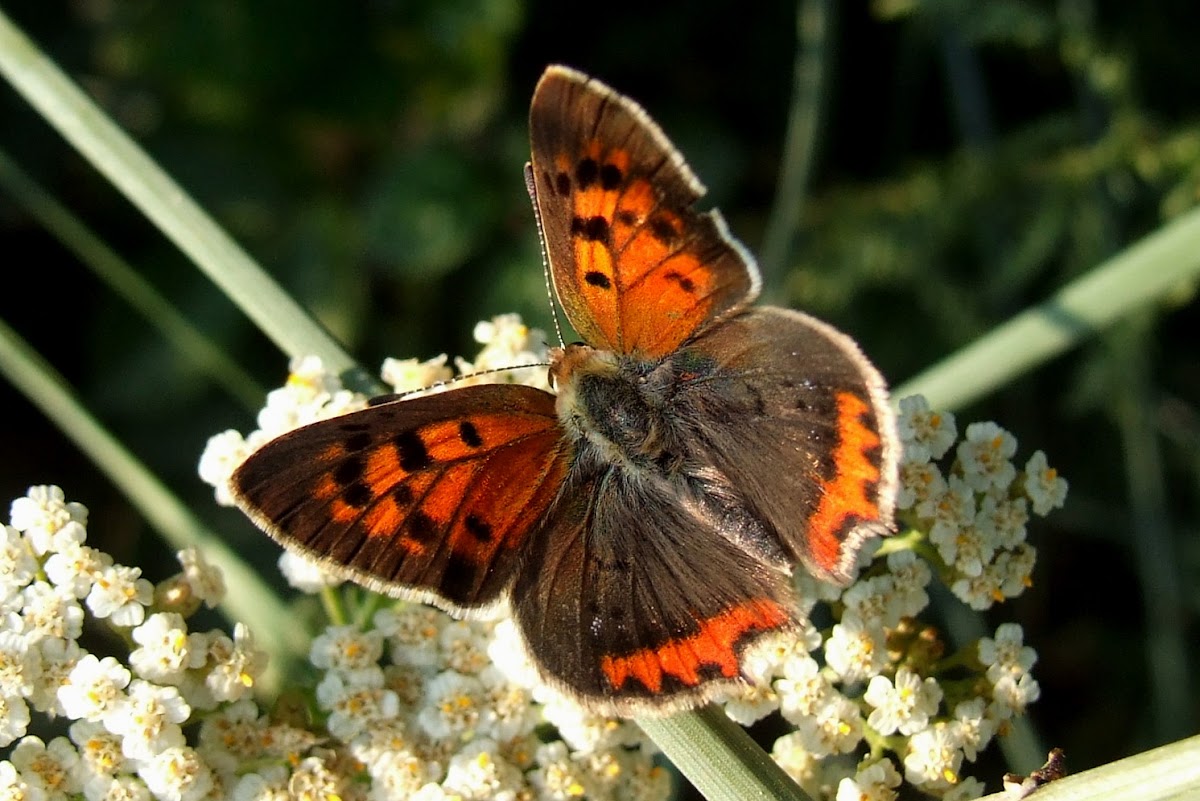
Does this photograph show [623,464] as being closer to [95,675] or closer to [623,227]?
[623,227]

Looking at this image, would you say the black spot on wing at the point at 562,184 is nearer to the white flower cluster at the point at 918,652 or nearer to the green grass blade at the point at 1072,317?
the white flower cluster at the point at 918,652

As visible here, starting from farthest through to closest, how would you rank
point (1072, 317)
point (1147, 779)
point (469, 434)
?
1. point (1072, 317)
2. point (469, 434)
3. point (1147, 779)

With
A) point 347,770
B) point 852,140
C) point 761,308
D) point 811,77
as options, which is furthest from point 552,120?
point 852,140

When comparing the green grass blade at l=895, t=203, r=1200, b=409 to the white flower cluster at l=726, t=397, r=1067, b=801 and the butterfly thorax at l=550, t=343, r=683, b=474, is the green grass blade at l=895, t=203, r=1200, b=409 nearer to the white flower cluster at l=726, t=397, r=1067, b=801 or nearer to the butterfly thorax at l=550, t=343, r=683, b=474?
the white flower cluster at l=726, t=397, r=1067, b=801

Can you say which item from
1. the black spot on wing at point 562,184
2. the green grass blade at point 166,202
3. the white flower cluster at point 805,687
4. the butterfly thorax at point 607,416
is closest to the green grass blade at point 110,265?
the green grass blade at point 166,202

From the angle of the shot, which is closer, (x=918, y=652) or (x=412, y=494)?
(x=412, y=494)

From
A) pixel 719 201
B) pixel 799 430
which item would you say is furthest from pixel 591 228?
pixel 719 201
